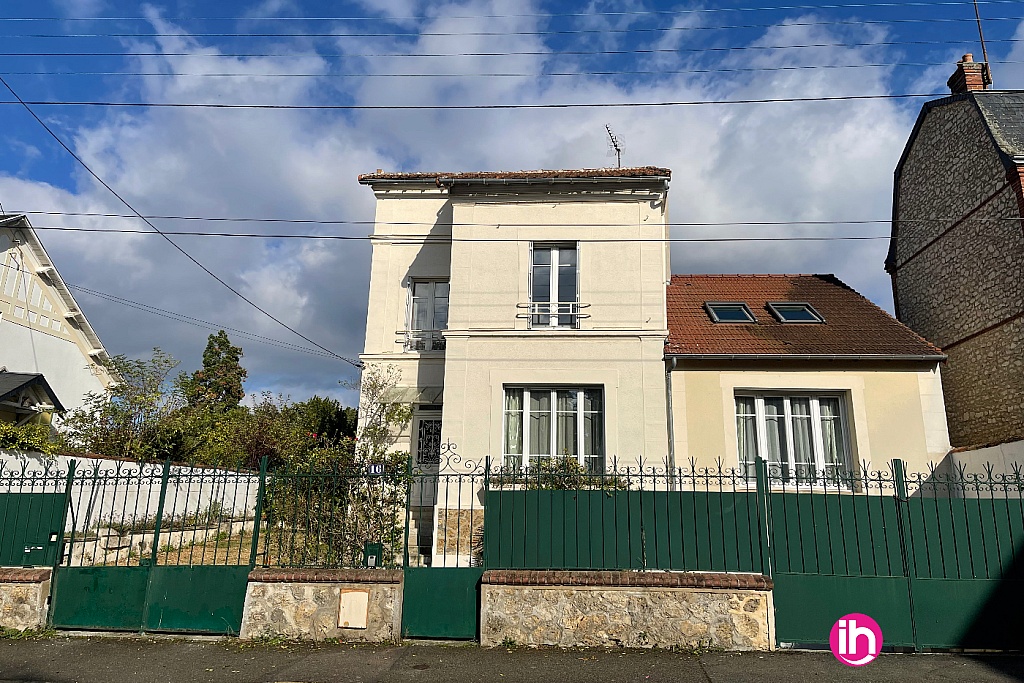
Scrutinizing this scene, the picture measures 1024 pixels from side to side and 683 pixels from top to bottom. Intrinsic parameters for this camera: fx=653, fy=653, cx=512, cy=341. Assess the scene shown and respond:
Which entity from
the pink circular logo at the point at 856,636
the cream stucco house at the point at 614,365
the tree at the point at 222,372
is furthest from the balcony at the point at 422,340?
the tree at the point at 222,372

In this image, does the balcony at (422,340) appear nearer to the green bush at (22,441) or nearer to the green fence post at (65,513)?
the green fence post at (65,513)

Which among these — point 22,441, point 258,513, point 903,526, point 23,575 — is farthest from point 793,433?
point 22,441

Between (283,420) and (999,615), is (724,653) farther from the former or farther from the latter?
(283,420)

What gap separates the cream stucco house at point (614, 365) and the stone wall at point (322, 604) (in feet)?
11.4

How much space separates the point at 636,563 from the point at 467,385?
16.3ft

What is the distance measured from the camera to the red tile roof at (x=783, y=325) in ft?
41.3

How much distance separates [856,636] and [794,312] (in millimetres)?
8326

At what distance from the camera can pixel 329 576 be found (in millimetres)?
8016

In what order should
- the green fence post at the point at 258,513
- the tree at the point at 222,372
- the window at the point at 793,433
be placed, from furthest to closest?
the tree at the point at 222,372
the window at the point at 793,433
the green fence post at the point at 258,513

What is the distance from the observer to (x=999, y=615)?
756cm

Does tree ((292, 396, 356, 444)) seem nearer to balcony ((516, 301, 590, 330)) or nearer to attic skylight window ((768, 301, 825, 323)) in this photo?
balcony ((516, 301, 590, 330))

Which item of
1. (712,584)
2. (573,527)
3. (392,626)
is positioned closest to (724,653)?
(712,584)

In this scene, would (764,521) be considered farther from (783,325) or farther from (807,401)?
(783,325)

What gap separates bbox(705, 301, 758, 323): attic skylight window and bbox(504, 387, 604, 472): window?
398 centimetres
